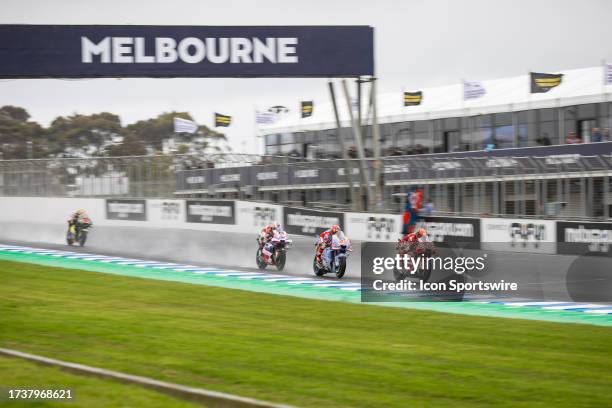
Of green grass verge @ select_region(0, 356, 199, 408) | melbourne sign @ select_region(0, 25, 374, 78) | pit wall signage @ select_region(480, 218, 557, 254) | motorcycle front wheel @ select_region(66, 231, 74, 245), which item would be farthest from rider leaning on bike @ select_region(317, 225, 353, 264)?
green grass verge @ select_region(0, 356, 199, 408)

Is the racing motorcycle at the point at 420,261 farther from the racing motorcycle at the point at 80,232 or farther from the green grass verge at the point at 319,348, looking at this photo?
the racing motorcycle at the point at 80,232

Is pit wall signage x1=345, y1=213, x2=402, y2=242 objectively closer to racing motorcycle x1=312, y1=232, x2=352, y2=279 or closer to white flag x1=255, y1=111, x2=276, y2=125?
racing motorcycle x1=312, y1=232, x2=352, y2=279

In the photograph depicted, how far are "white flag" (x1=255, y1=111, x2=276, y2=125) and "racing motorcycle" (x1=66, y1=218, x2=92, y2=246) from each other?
48.7 ft

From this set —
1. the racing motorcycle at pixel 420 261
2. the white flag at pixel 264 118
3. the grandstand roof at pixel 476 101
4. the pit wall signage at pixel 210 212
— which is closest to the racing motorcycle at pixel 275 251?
the racing motorcycle at pixel 420 261

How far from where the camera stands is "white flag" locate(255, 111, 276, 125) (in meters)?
40.9

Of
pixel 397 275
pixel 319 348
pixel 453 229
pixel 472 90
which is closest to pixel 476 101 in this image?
pixel 472 90

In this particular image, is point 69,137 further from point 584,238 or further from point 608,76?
point 584,238

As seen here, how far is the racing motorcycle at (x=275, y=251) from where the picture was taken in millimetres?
21516

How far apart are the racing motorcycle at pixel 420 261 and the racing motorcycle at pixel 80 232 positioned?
14.6 meters

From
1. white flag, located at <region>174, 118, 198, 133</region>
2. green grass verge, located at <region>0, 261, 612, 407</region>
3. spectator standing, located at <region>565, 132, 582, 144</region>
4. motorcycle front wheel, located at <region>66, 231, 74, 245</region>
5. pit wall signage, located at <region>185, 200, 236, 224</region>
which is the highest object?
white flag, located at <region>174, 118, 198, 133</region>

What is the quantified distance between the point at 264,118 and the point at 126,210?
484 inches

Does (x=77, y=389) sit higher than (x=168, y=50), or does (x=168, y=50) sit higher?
(x=168, y=50)

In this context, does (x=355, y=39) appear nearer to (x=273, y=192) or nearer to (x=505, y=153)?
(x=273, y=192)

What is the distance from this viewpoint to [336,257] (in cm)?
1977
